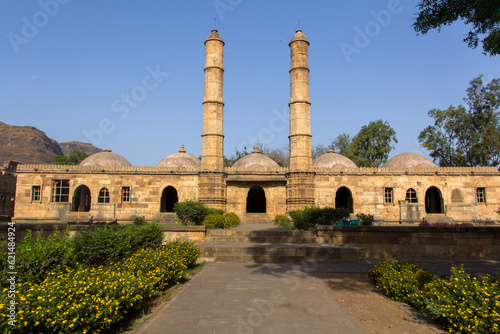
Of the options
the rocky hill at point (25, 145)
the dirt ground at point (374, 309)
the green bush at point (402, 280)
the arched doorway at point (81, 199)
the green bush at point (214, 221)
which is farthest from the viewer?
the rocky hill at point (25, 145)

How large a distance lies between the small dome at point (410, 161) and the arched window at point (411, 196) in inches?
168

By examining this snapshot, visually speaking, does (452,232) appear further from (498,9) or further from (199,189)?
(199,189)

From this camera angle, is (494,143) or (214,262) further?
(494,143)

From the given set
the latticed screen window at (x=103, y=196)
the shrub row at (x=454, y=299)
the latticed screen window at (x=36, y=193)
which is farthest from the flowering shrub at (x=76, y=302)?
the latticed screen window at (x=36, y=193)

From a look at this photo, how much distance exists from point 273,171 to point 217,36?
28.5ft

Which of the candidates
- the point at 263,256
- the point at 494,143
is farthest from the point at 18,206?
the point at 494,143

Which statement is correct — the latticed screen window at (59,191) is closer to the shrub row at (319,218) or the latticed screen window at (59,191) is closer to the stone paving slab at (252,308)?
the shrub row at (319,218)

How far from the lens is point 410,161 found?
79.4 feet

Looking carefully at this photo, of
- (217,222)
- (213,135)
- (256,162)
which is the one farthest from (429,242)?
(256,162)

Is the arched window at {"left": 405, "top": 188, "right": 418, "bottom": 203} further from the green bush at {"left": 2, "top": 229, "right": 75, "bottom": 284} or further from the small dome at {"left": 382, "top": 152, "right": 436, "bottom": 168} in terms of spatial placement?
the green bush at {"left": 2, "top": 229, "right": 75, "bottom": 284}

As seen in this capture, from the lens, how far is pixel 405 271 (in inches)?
257

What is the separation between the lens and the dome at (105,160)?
23203mm

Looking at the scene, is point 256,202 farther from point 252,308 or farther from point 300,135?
point 252,308

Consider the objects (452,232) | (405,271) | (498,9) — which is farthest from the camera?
(452,232)
